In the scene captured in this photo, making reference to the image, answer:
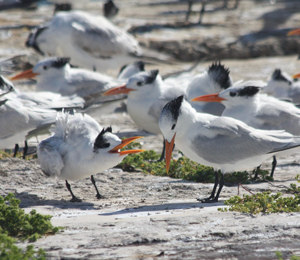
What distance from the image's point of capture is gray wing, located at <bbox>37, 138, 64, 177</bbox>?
13.8 feet

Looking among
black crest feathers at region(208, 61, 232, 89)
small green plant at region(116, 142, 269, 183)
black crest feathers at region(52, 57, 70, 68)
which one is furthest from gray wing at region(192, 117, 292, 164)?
black crest feathers at region(52, 57, 70, 68)

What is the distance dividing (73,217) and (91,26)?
5929 millimetres

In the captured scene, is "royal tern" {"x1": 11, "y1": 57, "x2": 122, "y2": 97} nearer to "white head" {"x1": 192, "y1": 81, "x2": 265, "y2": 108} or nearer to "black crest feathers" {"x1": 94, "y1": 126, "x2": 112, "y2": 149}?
"white head" {"x1": 192, "y1": 81, "x2": 265, "y2": 108}

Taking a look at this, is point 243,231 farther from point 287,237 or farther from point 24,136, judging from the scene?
point 24,136

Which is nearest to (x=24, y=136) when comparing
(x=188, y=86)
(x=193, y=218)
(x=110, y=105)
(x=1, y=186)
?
(x=1, y=186)

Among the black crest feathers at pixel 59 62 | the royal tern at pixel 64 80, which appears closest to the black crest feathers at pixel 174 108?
the royal tern at pixel 64 80

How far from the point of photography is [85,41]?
29.3 ft

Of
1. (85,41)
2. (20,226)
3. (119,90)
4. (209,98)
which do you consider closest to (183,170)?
(209,98)

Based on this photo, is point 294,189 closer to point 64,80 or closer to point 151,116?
point 151,116

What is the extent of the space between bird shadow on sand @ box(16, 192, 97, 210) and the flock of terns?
15 cm

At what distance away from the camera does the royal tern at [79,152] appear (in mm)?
4203

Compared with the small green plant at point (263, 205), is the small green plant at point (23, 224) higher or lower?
lower

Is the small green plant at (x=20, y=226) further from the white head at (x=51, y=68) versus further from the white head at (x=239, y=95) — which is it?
the white head at (x=51, y=68)

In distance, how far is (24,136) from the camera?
218 inches
